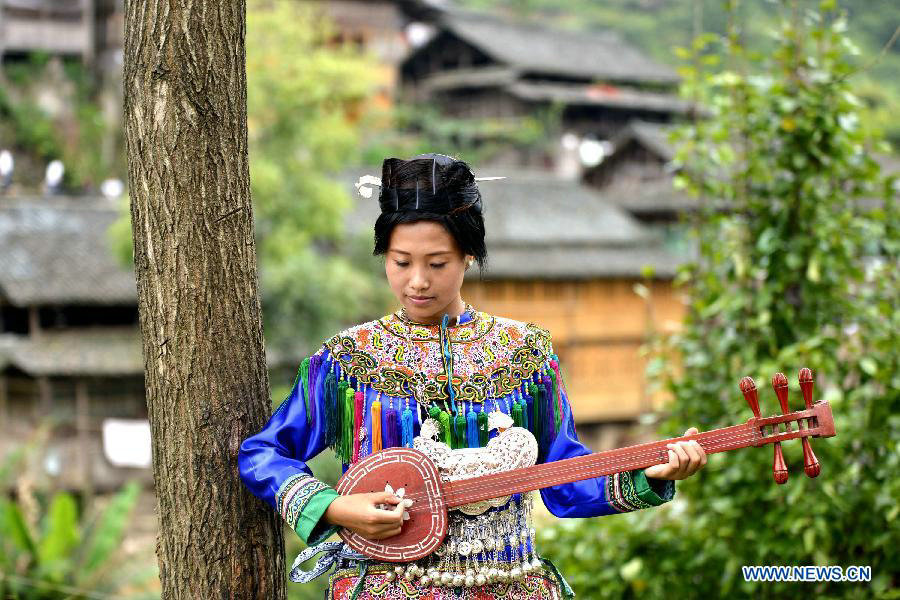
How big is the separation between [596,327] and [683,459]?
57.1ft

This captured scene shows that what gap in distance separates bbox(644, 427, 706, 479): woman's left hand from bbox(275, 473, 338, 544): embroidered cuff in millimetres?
805

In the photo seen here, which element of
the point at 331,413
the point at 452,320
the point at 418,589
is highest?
the point at 452,320

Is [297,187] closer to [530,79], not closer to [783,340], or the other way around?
[783,340]

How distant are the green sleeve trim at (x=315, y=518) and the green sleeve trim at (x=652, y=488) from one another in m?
0.74

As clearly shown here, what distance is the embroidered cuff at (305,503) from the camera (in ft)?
7.96

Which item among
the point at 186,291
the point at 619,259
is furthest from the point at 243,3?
the point at 619,259

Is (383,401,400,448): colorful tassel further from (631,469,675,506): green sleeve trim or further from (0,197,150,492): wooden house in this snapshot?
(0,197,150,492): wooden house

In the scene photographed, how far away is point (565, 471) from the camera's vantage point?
244 cm

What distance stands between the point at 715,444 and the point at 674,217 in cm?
2083

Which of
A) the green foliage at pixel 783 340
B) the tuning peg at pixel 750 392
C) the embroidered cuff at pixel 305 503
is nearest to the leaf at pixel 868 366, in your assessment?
the green foliage at pixel 783 340

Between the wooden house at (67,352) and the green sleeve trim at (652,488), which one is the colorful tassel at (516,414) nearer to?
the green sleeve trim at (652,488)

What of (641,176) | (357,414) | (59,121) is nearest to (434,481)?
(357,414)

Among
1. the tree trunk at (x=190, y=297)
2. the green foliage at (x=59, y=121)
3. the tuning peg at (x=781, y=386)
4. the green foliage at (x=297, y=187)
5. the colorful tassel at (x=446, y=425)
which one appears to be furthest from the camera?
the green foliage at (x=59, y=121)

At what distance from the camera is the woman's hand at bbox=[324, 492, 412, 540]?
2.37 m
